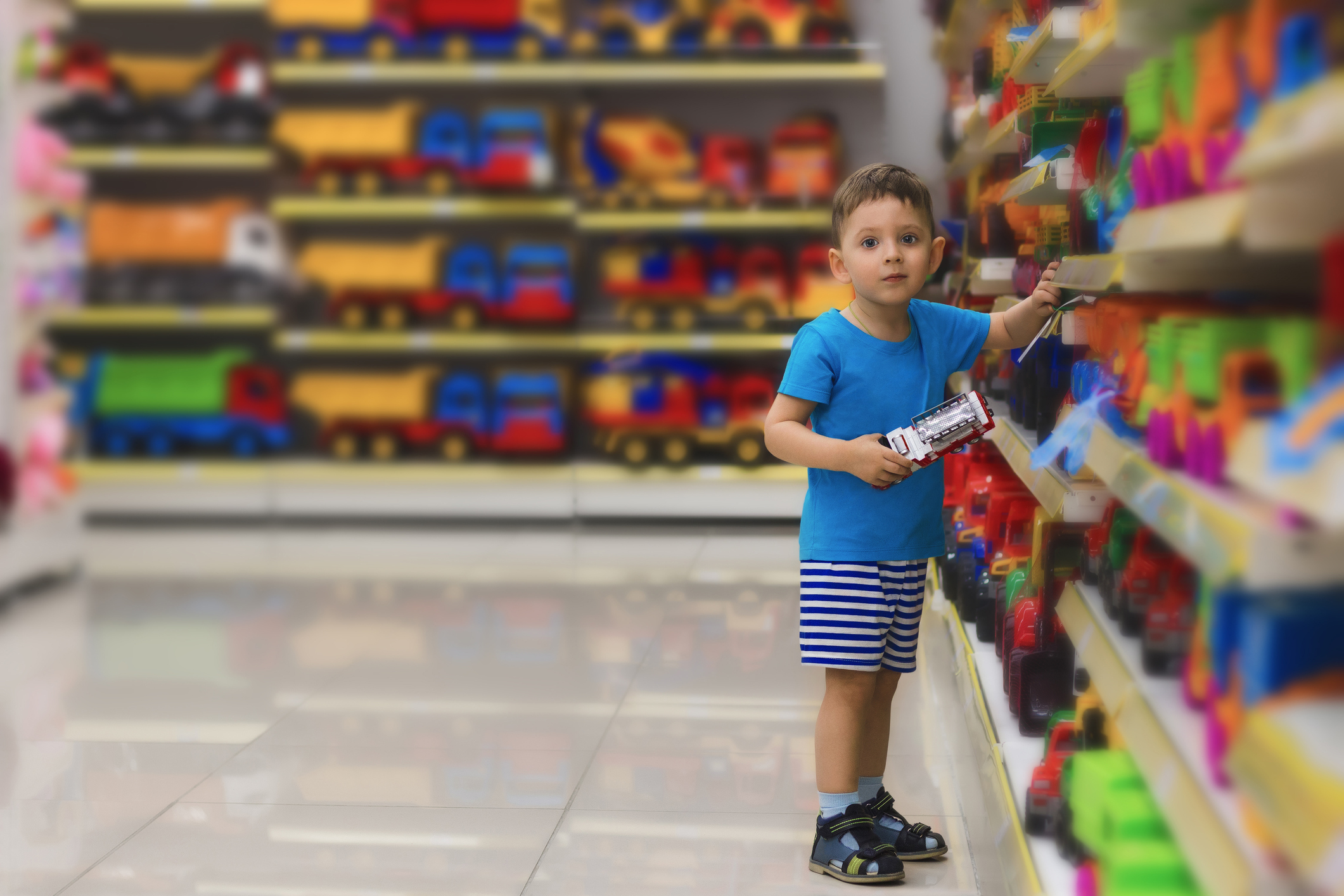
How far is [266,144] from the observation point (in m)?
5.39

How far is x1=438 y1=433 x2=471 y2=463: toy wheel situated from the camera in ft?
17.4

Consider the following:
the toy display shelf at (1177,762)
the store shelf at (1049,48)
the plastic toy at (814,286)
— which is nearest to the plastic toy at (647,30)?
the plastic toy at (814,286)

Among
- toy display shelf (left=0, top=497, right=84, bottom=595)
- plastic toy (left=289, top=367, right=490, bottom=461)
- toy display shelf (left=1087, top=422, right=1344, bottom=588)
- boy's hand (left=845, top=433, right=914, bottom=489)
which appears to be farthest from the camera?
plastic toy (left=289, top=367, right=490, bottom=461)

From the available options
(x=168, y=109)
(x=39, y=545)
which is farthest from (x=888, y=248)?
(x=168, y=109)

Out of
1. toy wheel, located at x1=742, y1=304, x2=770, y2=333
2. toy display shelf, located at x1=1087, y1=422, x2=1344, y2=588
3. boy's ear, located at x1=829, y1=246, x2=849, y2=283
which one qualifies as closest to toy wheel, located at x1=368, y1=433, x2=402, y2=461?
toy wheel, located at x1=742, y1=304, x2=770, y2=333

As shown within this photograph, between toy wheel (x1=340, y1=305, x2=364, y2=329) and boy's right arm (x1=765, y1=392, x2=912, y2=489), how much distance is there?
12.1ft

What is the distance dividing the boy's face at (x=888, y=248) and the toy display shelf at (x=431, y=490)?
3.18 m

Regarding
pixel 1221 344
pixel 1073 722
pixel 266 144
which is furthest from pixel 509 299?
pixel 1221 344

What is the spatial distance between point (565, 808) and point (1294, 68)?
1.74 metres

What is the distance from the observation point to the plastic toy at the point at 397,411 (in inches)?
208

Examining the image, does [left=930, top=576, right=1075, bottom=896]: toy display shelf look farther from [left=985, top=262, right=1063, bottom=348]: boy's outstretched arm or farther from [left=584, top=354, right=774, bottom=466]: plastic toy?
[left=584, top=354, right=774, bottom=466]: plastic toy

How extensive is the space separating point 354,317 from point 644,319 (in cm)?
116

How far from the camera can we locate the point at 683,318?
5199 mm

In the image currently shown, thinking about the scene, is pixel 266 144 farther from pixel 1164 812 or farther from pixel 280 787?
pixel 1164 812
